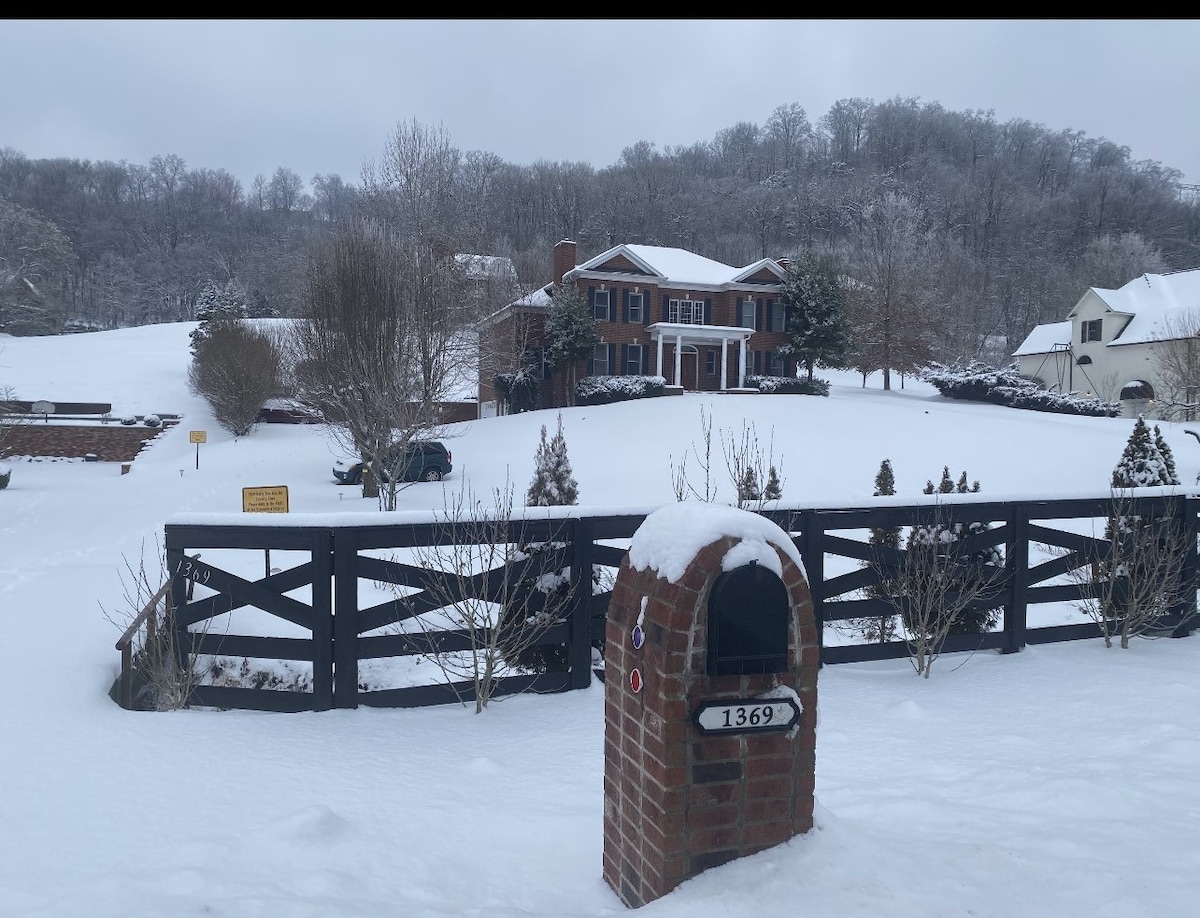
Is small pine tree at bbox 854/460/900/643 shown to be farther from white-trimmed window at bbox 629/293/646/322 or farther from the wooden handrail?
white-trimmed window at bbox 629/293/646/322

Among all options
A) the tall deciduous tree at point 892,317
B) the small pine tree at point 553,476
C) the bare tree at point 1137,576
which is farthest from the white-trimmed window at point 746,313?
the bare tree at point 1137,576

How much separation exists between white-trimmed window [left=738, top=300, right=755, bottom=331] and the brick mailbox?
114ft

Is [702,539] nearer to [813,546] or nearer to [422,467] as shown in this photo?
[813,546]

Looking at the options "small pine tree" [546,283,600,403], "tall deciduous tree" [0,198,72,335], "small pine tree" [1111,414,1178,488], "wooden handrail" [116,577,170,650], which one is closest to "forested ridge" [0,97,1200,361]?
"tall deciduous tree" [0,198,72,335]

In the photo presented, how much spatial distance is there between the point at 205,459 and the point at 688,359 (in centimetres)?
2082

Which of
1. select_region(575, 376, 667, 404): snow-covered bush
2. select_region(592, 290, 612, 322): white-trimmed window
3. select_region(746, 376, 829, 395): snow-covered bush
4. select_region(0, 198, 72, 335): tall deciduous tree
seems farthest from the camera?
select_region(0, 198, 72, 335): tall deciduous tree

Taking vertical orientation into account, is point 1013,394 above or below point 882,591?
above

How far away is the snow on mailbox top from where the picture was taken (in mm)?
2604

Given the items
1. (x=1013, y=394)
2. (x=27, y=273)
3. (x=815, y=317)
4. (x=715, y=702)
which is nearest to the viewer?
(x=715, y=702)

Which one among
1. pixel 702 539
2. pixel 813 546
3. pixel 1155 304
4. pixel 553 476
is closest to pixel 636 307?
pixel 1155 304

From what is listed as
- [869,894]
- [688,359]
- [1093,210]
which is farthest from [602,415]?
[1093,210]

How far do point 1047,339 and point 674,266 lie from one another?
23790mm

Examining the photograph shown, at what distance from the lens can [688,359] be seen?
35.9m

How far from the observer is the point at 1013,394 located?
31.7m
